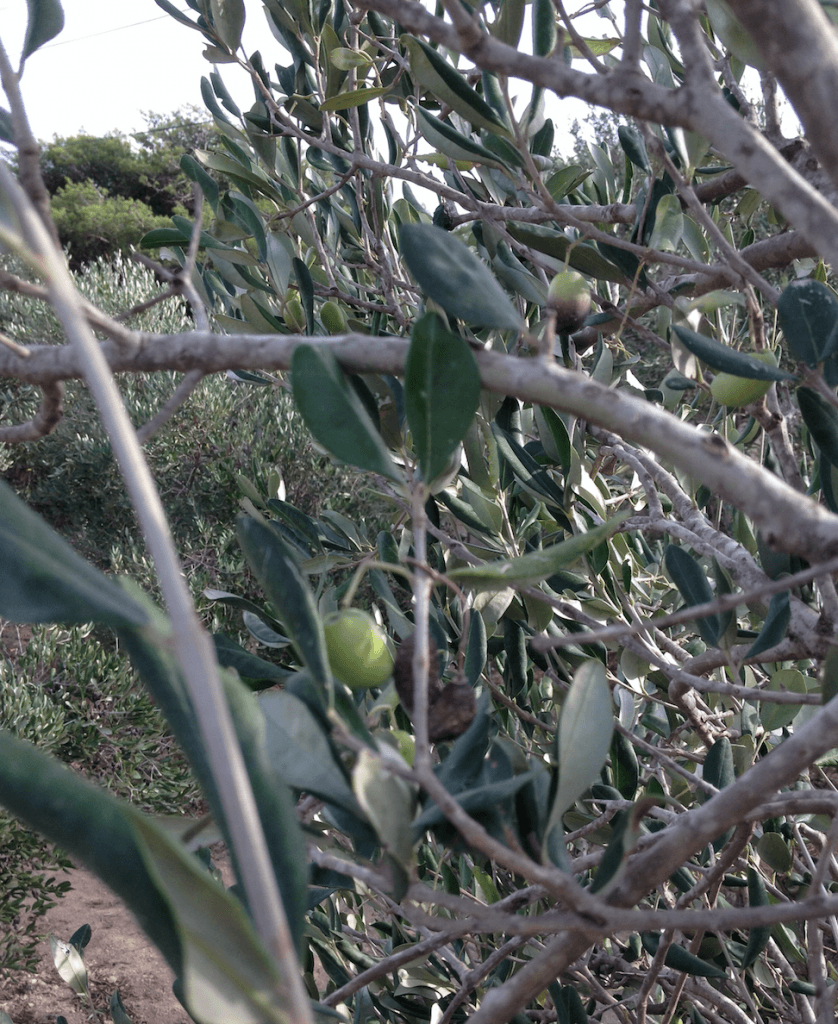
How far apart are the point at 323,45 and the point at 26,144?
1.01 metres

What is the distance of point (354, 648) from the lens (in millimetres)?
443

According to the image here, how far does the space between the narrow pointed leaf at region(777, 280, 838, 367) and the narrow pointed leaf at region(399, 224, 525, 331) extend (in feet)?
0.80

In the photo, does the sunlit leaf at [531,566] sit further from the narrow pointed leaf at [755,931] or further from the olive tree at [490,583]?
the narrow pointed leaf at [755,931]

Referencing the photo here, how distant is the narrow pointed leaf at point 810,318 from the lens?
56cm

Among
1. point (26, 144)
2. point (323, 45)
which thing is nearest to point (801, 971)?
point (26, 144)

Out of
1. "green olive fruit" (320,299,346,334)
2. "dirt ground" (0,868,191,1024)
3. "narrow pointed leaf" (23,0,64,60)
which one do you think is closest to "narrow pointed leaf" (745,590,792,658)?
"green olive fruit" (320,299,346,334)

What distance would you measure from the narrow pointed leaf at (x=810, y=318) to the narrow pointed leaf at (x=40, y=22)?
582 millimetres

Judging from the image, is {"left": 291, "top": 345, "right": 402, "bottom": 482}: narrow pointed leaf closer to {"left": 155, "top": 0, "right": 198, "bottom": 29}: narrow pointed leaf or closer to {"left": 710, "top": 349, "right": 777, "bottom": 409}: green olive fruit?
{"left": 710, "top": 349, "right": 777, "bottom": 409}: green olive fruit

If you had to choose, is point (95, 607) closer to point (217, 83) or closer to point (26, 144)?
point (26, 144)

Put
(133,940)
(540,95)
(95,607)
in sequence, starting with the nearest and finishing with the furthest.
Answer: (95,607)
(540,95)
(133,940)

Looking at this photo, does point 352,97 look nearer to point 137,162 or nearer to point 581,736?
point 581,736

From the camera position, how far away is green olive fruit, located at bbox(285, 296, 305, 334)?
1.21 meters

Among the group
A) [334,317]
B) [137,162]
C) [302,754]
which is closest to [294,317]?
[334,317]

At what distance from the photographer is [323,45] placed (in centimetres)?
127
